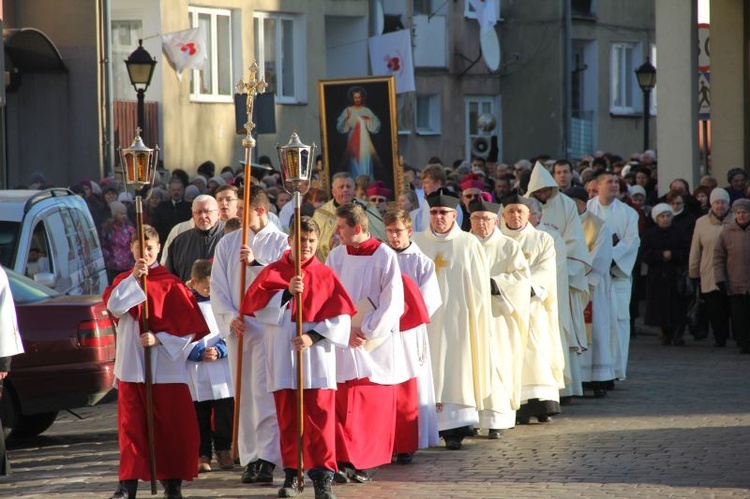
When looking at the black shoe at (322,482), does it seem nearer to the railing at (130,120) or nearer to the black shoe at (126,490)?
the black shoe at (126,490)

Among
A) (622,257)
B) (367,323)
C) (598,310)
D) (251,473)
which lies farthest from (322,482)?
(622,257)

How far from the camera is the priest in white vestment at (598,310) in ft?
52.1

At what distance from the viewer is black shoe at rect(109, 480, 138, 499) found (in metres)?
10.3

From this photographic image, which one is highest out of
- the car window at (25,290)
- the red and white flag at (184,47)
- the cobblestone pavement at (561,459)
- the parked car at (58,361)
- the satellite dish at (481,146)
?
the red and white flag at (184,47)

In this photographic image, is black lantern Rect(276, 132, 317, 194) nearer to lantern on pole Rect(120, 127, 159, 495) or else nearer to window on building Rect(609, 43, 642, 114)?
lantern on pole Rect(120, 127, 159, 495)

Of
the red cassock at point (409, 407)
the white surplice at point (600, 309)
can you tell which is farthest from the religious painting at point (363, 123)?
the red cassock at point (409, 407)

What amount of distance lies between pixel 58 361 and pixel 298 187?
255cm

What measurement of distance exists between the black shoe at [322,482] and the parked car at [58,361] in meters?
2.71

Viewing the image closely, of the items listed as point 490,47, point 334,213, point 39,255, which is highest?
point 490,47

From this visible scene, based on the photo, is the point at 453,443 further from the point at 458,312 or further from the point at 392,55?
the point at 392,55

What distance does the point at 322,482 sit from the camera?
10.3 meters

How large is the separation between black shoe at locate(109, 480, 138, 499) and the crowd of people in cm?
3

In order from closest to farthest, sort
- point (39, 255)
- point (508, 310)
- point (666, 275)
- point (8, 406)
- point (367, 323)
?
point (367, 323) < point (8, 406) < point (508, 310) < point (39, 255) < point (666, 275)

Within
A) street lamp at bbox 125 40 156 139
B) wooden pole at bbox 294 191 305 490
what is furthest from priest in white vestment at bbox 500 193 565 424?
street lamp at bbox 125 40 156 139
